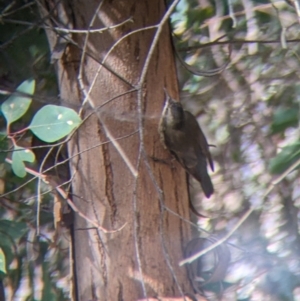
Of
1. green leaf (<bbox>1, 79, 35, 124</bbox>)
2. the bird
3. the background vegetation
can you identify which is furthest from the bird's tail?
green leaf (<bbox>1, 79, 35, 124</bbox>)

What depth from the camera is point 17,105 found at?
134 centimetres

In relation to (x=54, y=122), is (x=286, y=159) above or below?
below

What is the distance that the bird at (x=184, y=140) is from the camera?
53.2 inches

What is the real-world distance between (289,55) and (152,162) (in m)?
0.84

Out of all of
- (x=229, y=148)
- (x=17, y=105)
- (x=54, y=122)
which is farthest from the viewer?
(x=229, y=148)

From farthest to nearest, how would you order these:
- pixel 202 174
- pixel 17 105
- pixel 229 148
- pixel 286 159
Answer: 1. pixel 229 148
2. pixel 202 174
3. pixel 17 105
4. pixel 286 159

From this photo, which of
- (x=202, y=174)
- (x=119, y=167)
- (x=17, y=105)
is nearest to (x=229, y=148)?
(x=202, y=174)

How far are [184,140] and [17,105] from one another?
40cm

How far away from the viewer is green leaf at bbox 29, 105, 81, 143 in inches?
46.9

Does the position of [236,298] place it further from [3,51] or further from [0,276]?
[3,51]

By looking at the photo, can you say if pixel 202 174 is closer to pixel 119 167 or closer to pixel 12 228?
pixel 119 167

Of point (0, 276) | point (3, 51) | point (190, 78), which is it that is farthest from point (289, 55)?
point (0, 276)

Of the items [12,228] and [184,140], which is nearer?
[184,140]

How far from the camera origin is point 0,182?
1.74 meters
